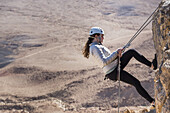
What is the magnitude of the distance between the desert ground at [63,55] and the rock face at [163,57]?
358cm

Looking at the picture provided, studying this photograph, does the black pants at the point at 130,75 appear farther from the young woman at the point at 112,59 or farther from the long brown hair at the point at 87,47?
the long brown hair at the point at 87,47

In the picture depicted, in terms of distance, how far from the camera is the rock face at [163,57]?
8.20ft

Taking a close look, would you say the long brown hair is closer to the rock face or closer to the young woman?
the young woman

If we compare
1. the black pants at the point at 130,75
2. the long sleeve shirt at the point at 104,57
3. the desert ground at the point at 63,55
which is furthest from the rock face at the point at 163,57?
the desert ground at the point at 63,55

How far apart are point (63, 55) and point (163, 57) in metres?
7.14

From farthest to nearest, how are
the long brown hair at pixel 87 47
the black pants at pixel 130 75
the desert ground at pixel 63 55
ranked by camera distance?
the desert ground at pixel 63 55
the long brown hair at pixel 87 47
the black pants at pixel 130 75

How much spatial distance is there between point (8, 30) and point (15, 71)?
4994 millimetres

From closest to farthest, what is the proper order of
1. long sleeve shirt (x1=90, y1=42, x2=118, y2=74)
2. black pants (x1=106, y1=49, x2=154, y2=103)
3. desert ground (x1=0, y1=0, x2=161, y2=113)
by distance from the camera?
long sleeve shirt (x1=90, y1=42, x2=118, y2=74)
black pants (x1=106, y1=49, x2=154, y2=103)
desert ground (x1=0, y1=0, x2=161, y2=113)

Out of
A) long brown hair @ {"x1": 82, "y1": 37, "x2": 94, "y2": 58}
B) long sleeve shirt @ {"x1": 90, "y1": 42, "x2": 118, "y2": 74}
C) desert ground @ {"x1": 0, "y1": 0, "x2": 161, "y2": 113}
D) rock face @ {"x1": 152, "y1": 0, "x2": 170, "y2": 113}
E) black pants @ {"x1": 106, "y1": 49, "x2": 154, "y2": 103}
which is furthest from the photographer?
desert ground @ {"x1": 0, "y1": 0, "x2": 161, "y2": 113}

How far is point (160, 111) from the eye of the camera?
272 centimetres

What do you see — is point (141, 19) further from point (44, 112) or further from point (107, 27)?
point (44, 112)

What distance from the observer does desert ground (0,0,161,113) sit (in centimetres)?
660

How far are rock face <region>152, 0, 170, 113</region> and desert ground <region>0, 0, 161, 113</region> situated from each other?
3582 mm

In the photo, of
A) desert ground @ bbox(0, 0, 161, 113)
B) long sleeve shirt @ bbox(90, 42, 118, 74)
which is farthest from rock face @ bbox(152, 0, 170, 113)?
desert ground @ bbox(0, 0, 161, 113)
